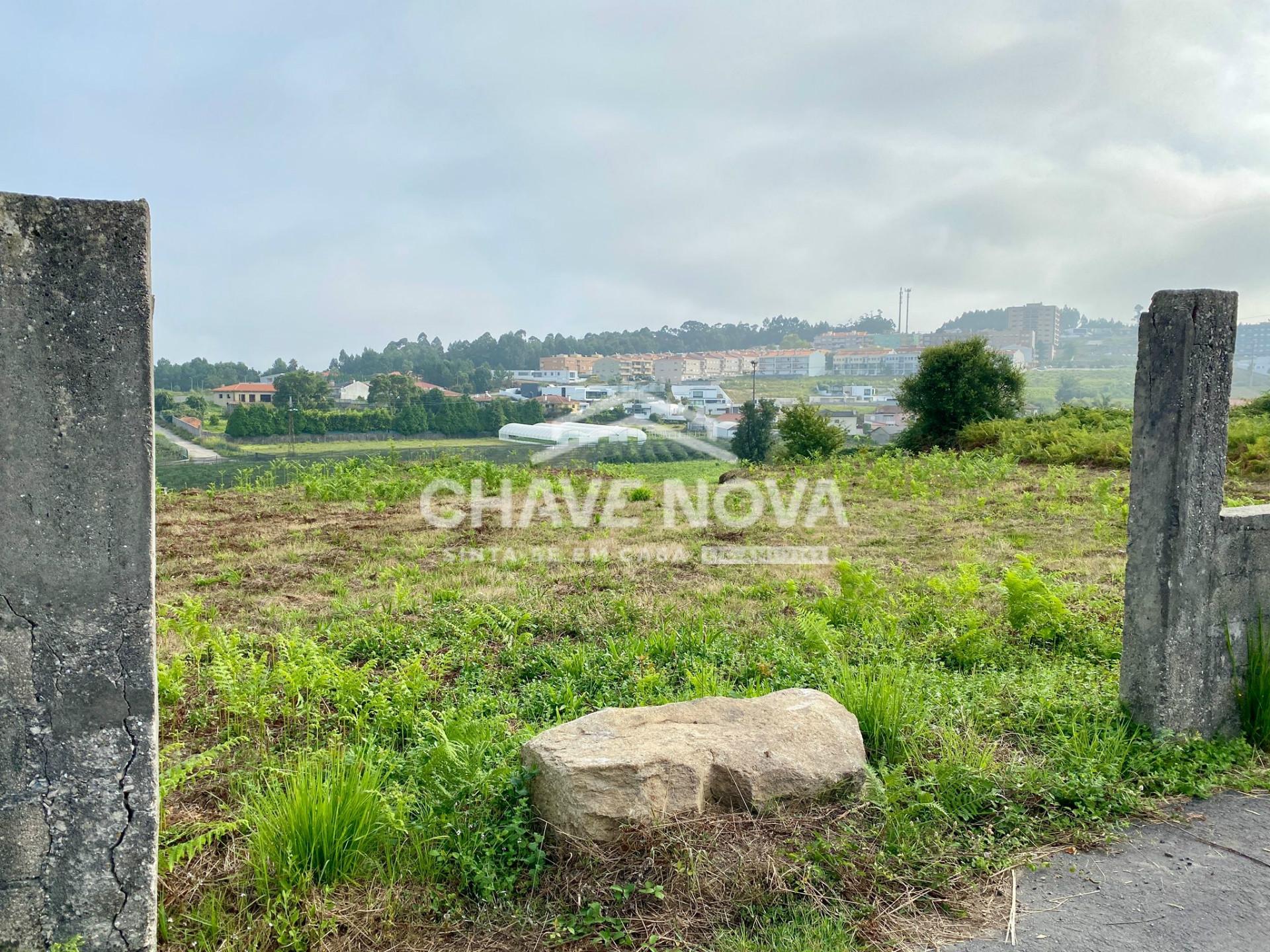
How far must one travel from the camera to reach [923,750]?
3.58 m

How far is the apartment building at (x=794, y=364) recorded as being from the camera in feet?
122

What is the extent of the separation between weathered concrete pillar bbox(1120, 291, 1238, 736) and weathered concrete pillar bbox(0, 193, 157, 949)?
3653 millimetres

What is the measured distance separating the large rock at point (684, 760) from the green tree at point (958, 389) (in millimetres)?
17282

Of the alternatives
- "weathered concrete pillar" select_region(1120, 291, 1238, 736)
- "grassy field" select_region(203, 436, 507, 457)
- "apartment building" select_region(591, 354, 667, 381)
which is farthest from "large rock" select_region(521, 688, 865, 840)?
"apartment building" select_region(591, 354, 667, 381)

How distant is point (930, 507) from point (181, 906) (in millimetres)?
10028

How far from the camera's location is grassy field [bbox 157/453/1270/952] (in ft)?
8.66

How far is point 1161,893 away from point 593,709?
237cm

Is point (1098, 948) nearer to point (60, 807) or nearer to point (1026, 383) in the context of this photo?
point (60, 807)

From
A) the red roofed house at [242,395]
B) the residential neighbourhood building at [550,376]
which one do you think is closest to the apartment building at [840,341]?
the residential neighbourhood building at [550,376]

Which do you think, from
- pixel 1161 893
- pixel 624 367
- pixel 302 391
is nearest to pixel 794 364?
pixel 624 367

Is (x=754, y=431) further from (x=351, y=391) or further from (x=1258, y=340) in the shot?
(x=1258, y=340)

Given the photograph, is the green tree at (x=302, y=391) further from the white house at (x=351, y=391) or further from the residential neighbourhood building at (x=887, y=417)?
the residential neighbourhood building at (x=887, y=417)

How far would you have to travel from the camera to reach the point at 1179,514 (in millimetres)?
3518

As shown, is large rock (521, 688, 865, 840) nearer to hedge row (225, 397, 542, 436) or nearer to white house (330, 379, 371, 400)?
hedge row (225, 397, 542, 436)
